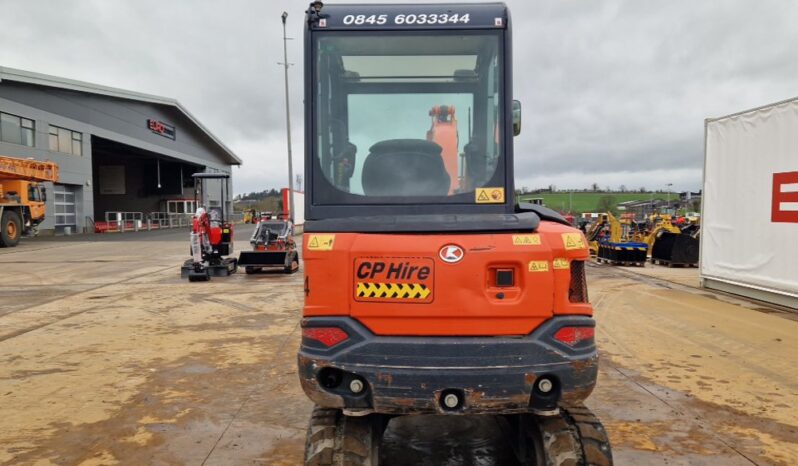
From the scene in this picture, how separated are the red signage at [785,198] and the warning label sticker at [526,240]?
8.85 m

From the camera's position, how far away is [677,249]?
18219mm

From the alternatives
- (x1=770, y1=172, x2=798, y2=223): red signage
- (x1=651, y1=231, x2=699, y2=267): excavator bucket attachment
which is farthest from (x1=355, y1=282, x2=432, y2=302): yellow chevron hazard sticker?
(x1=651, y1=231, x2=699, y2=267): excavator bucket attachment

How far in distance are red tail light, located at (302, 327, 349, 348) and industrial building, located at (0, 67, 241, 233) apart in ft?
108

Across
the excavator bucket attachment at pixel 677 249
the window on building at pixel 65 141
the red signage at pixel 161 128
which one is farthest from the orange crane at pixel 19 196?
the excavator bucket attachment at pixel 677 249

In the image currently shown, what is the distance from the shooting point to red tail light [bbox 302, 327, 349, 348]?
10.0 feet

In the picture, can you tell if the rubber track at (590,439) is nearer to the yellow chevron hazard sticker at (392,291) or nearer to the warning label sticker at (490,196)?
the yellow chevron hazard sticker at (392,291)

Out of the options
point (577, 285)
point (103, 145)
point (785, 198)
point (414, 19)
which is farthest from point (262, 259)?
point (103, 145)

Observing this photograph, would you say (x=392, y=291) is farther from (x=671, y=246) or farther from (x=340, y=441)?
(x=671, y=246)

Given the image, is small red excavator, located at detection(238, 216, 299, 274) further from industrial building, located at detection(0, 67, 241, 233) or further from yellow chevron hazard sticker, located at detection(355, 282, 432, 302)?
industrial building, located at detection(0, 67, 241, 233)

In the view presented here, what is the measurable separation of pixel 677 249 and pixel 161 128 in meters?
41.5

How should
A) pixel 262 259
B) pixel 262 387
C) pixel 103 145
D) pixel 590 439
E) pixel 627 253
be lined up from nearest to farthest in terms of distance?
pixel 590 439 < pixel 262 387 < pixel 262 259 < pixel 627 253 < pixel 103 145

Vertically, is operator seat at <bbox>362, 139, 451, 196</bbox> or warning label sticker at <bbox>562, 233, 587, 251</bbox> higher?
operator seat at <bbox>362, 139, 451, 196</bbox>

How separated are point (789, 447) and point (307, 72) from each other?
443cm

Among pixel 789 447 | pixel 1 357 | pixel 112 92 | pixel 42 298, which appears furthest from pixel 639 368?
pixel 112 92
